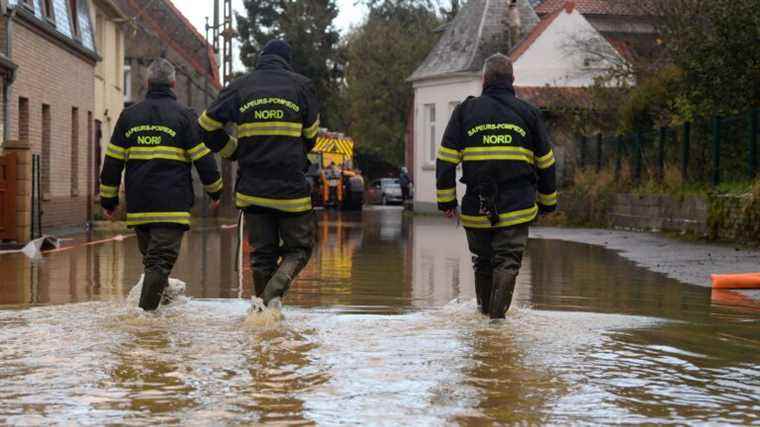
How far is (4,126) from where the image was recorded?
2380 centimetres

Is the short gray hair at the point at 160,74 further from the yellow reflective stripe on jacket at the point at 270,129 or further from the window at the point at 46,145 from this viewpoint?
the window at the point at 46,145

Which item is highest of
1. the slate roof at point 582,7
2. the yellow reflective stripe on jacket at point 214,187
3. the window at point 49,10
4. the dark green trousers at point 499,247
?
the slate roof at point 582,7

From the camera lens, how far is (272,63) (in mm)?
9297

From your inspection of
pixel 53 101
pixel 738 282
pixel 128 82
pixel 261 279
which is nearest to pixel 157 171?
pixel 261 279

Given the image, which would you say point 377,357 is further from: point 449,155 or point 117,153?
point 117,153

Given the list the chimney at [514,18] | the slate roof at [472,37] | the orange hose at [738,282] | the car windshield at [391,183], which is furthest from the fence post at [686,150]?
the car windshield at [391,183]

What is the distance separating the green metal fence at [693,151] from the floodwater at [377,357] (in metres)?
9.81

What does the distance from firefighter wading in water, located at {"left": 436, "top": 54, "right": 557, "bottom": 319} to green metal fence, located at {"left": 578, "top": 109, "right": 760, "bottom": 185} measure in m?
12.9

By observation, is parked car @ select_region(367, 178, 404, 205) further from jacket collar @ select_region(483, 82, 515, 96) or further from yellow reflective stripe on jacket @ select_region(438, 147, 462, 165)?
yellow reflective stripe on jacket @ select_region(438, 147, 462, 165)

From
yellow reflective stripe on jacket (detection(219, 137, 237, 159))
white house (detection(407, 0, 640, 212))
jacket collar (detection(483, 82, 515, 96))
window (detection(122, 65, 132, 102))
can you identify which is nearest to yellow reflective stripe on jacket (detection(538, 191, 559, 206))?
jacket collar (detection(483, 82, 515, 96))

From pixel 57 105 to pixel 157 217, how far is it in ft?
68.3

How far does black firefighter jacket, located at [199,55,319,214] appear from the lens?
9023 millimetres

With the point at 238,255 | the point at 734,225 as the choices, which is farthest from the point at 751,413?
the point at 734,225

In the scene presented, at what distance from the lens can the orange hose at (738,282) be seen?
1307cm
